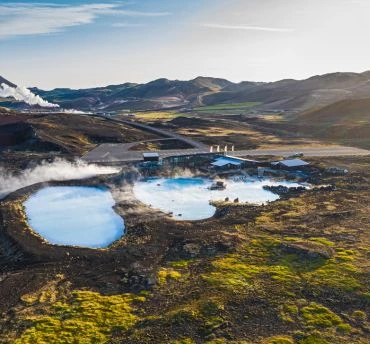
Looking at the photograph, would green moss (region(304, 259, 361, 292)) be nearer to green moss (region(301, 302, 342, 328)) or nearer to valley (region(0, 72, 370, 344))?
valley (region(0, 72, 370, 344))

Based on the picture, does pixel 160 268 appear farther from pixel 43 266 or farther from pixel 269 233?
pixel 269 233

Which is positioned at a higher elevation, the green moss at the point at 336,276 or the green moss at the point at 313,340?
the green moss at the point at 336,276

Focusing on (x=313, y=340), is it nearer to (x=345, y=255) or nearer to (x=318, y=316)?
(x=318, y=316)

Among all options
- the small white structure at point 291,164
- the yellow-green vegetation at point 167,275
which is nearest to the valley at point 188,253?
the yellow-green vegetation at point 167,275

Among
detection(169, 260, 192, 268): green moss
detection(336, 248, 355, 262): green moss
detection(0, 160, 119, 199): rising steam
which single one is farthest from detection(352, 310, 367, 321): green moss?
detection(0, 160, 119, 199): rising steam

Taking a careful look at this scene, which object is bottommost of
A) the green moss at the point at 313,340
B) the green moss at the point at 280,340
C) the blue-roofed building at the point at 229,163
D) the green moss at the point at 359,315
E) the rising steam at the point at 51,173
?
the green moss at the point at 313,340

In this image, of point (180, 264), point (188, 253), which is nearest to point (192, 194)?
point (188, 253)

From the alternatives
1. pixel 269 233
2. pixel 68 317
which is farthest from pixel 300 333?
pixel 269 233

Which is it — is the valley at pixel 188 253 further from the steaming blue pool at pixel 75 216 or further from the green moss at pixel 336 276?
the steaming blue pool at pixel 75 216
